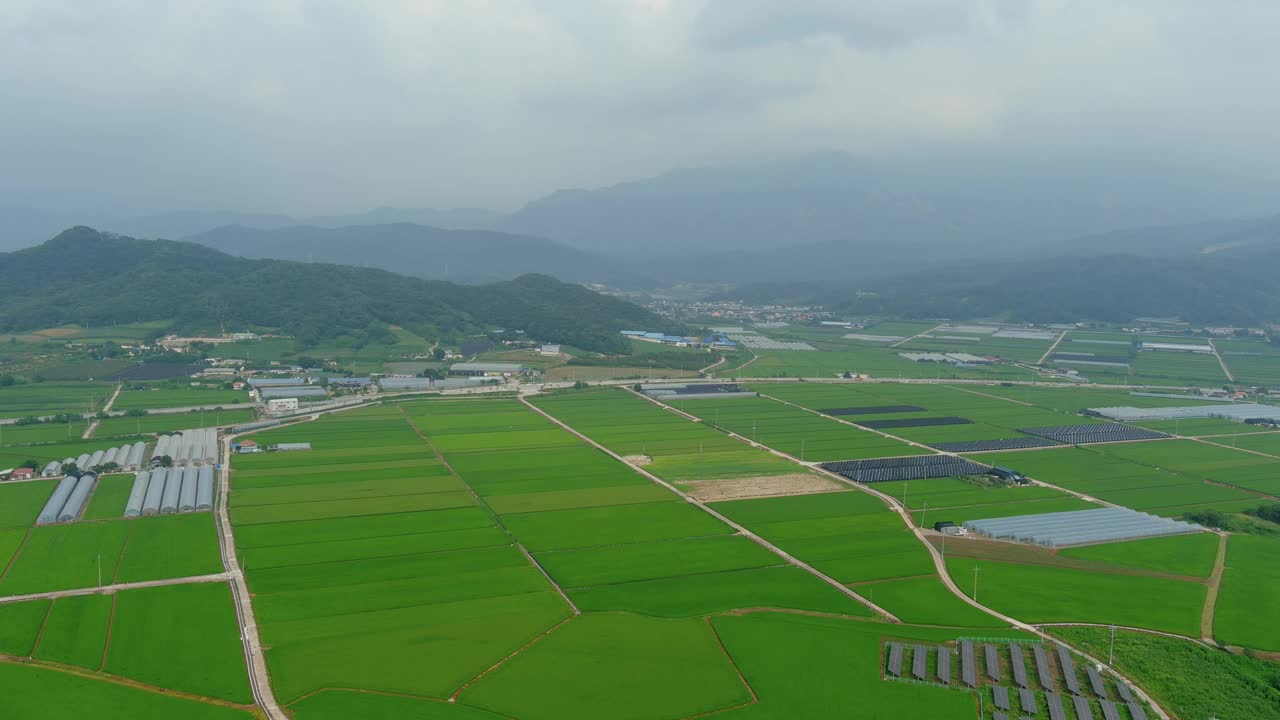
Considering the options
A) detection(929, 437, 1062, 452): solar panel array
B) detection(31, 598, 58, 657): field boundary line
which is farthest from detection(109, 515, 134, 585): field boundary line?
detection(929, 437, 1062, 452): solar panel array

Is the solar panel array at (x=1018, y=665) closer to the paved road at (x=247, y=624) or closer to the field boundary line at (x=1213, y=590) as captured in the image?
the field boundary line at (x=1213, y=590)

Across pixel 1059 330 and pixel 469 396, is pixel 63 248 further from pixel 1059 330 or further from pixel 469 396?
pixel 1059 330

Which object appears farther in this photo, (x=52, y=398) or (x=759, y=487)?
(x=52, y=398)

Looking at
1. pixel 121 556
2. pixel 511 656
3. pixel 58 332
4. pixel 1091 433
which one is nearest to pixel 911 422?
pixel 1091 433

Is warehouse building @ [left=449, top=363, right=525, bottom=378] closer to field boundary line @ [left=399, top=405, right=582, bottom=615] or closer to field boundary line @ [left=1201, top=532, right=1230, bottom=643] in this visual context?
field boundary line @ [left=399, top=405, right=582, bottom=615]

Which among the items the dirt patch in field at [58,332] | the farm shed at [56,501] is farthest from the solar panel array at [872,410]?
the dirt patch in field at [58,332]

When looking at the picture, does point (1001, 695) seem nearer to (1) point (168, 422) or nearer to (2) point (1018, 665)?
(2) point (1018, 665)
